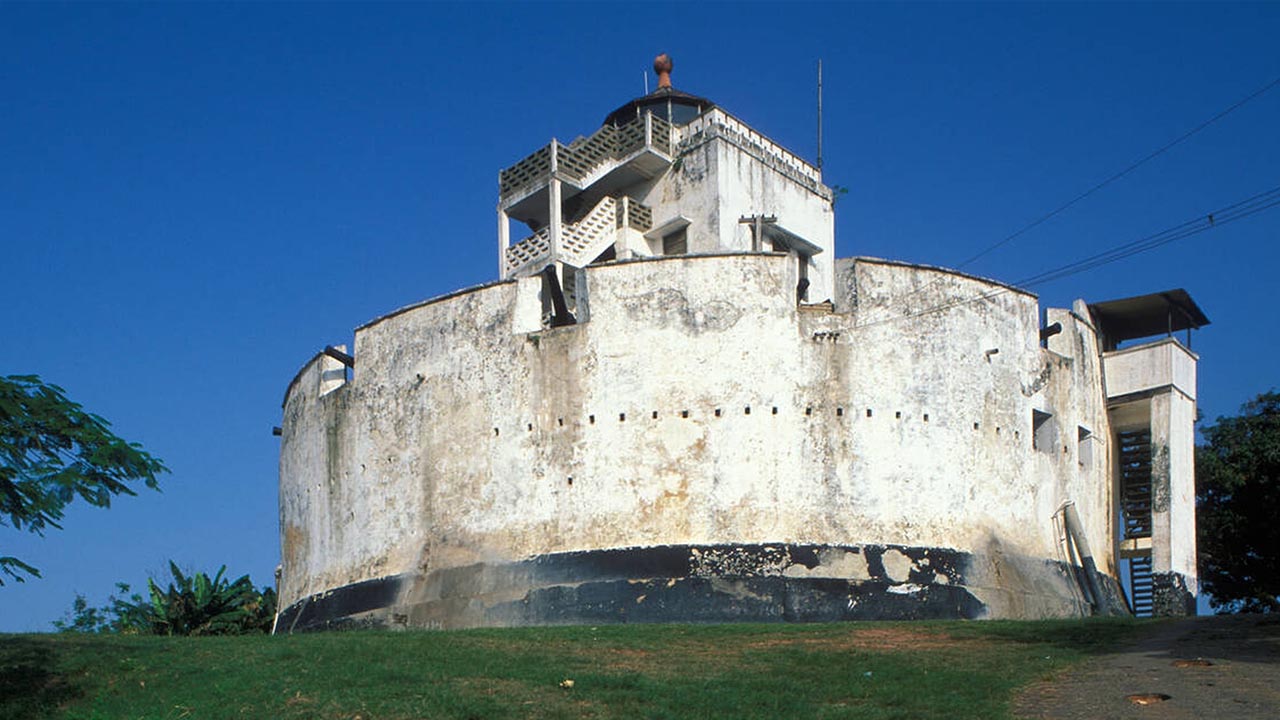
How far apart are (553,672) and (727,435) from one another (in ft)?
30.3

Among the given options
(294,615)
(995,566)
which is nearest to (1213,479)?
(995,566)

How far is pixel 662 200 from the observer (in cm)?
3197

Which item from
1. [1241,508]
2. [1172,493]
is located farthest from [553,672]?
[1241,508]

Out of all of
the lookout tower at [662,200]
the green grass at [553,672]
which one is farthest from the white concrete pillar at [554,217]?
the green grass at [553,672]

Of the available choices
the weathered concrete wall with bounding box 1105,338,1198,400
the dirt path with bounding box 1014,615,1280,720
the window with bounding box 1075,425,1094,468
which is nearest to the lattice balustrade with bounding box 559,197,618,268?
the window with bounding box 1075,425,1094,468

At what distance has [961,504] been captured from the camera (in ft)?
83.9

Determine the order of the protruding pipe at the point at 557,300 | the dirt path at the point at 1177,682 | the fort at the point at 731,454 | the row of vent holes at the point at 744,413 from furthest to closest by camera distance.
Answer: the protruding pipe at the point at 557,300, the row of vent holes at the point at 744,413, the fort at the point at 731,454, the dirt path at the point at 1177,682

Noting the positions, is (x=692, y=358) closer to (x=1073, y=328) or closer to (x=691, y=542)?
(x=691, y=542)

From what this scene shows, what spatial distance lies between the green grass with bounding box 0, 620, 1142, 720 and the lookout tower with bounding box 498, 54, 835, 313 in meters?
11.6

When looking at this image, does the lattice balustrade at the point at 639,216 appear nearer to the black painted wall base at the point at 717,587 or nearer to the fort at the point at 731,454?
the fort at the point at 731,454

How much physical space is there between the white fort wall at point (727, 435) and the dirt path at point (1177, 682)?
658cm

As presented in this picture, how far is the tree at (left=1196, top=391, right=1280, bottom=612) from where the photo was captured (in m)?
31.0

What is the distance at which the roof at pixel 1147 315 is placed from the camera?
29.7 m

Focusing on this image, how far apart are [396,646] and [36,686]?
4138 mm
